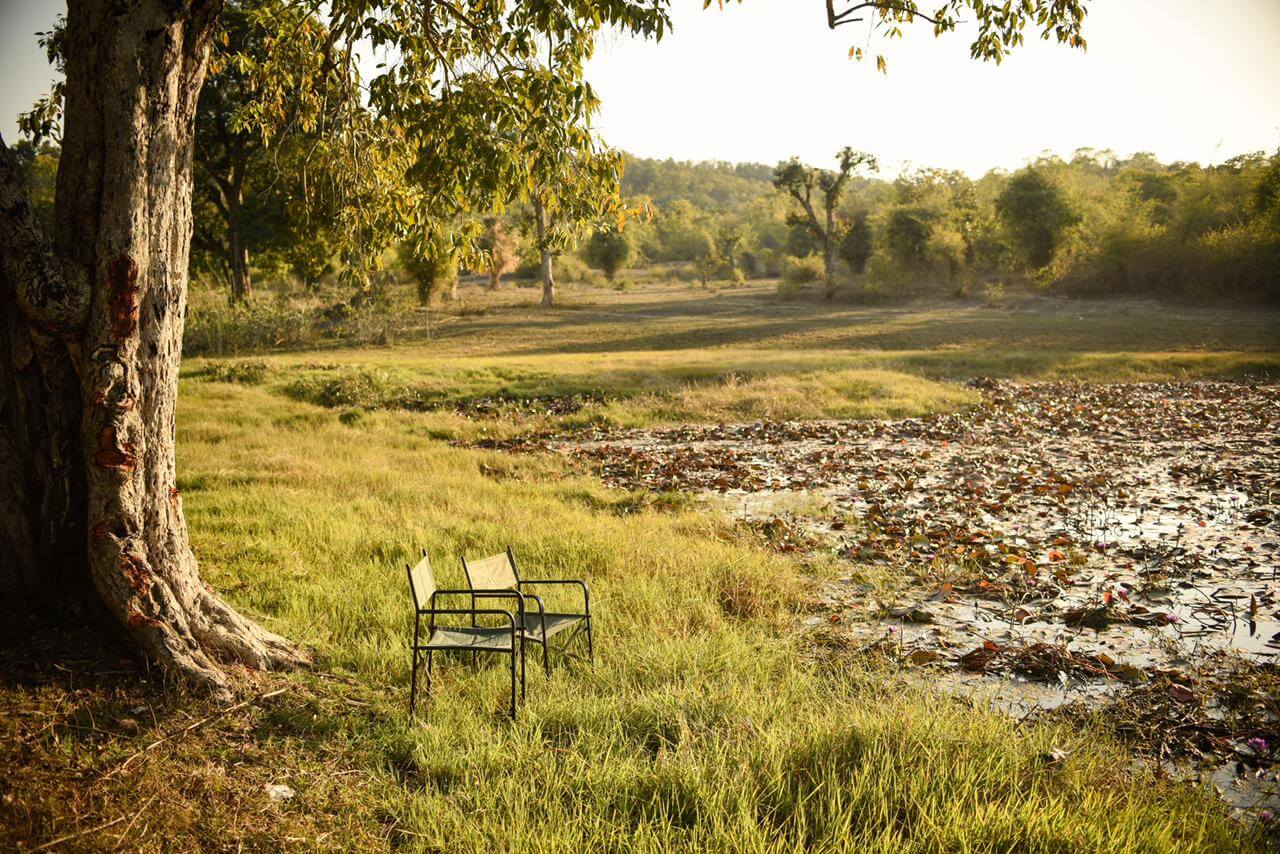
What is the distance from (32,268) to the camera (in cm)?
413

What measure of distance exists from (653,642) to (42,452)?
3.97m

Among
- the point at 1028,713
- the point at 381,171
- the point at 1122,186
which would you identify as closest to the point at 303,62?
the point at 381,171

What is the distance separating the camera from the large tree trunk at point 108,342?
4301 millimetres

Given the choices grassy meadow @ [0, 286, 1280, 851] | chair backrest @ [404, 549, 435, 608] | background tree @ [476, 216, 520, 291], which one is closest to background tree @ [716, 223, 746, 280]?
background tree @ [476, 216, 520, 291]

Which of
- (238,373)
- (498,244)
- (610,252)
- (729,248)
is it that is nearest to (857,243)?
(610,252)

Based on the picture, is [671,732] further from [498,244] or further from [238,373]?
[498,244]

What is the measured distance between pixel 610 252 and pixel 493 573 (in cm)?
6848

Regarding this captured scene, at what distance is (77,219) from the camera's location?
442 centimetres

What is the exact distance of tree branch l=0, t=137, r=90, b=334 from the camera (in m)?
4.12

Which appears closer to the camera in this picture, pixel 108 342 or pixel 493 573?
pixel 108 342

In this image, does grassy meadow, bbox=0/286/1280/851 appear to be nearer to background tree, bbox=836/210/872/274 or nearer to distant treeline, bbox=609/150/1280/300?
distant treeline, bbox=609/150/1280/300

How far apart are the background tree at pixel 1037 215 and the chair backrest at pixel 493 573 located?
48.4 metres

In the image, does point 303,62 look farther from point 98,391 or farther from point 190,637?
point 190,637

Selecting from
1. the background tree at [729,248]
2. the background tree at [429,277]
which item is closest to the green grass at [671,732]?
the background tree at [429,277]
